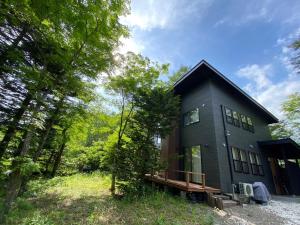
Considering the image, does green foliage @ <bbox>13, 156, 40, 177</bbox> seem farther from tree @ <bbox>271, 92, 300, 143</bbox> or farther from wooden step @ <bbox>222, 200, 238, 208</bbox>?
tree @ <bbox>271, 92, 300, 143</bbox>

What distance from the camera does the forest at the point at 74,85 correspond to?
204 inches

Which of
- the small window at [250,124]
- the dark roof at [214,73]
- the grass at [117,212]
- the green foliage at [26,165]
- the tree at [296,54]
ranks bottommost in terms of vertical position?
the grass at [117,212]

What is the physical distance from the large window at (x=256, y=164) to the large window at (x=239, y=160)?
0.84 metres

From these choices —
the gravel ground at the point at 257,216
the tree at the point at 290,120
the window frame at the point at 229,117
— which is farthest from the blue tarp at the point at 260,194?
the tree at the point at 290,120

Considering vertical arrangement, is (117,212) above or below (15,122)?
below

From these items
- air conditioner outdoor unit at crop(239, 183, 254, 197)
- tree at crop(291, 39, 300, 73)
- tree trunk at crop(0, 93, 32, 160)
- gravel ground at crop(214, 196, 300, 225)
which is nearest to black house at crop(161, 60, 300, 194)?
air conditioner outdoor unit at crop(239, 183, 254, 197)

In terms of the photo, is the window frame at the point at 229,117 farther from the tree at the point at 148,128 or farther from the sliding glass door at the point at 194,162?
the tree at the point at 148,128

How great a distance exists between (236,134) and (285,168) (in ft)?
16.4

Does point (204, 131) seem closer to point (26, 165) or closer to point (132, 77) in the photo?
point (132, 77)

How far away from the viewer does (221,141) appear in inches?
382

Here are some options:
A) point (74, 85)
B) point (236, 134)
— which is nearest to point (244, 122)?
point (236, 134)

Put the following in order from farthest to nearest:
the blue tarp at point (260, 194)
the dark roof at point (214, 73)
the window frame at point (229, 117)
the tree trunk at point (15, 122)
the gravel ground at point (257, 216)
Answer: the window frame at point (229, 117) < the dark roof at point (214, 73) < the blue tarp at point (260, 194) < the tree trunk at point (15, 122) < the gravel ground at point (257, 216)

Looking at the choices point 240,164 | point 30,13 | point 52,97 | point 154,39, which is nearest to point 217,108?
point 240,164

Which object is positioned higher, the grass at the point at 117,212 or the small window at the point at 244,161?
the small window at the point at 244,161
